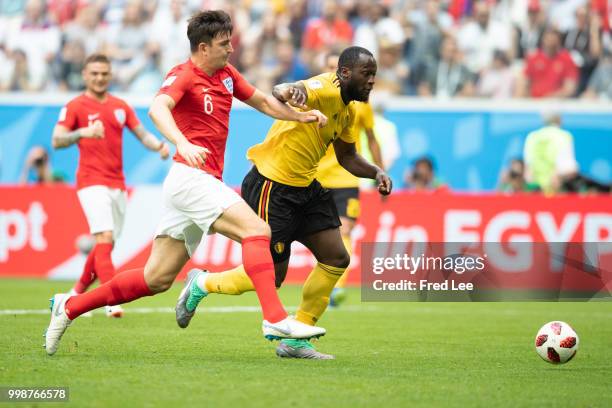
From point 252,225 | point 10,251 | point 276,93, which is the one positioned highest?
point 276,93

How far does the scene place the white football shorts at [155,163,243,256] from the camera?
25.5ft

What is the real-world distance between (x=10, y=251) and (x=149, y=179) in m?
3.93

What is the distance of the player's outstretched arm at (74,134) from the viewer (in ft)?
37.6

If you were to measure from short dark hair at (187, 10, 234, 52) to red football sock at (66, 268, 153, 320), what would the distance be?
1710 mm

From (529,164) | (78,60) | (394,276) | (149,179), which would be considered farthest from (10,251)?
(394,276)

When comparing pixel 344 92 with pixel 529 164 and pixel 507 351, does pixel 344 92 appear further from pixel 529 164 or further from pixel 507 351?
pixel 529 164

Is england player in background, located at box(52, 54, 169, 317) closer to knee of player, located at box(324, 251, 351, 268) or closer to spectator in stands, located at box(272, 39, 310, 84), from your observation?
knee of player, located at box(324, 251, 351, 268)

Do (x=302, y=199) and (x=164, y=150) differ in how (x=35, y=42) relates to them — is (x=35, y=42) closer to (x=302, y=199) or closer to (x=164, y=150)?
(x=164, y=150)

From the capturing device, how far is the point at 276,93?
320 inches

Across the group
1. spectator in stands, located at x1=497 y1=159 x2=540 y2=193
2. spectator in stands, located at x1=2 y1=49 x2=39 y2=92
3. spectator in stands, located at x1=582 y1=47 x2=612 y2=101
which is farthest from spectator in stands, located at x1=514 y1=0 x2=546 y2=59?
spectator in stands, located at x1=2 y1=49 x2=39 y2=92

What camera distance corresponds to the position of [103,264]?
11578 millimetres

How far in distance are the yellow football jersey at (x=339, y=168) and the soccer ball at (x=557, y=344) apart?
4.49 meters

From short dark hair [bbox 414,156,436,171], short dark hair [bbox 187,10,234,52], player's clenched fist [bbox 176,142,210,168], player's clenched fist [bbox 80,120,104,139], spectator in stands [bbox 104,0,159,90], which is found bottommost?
short dark hair [bbox 414,156,436,171]

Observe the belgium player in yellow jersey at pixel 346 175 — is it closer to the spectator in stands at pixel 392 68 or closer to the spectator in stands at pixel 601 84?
the spectator in stands at pixel 392 68
